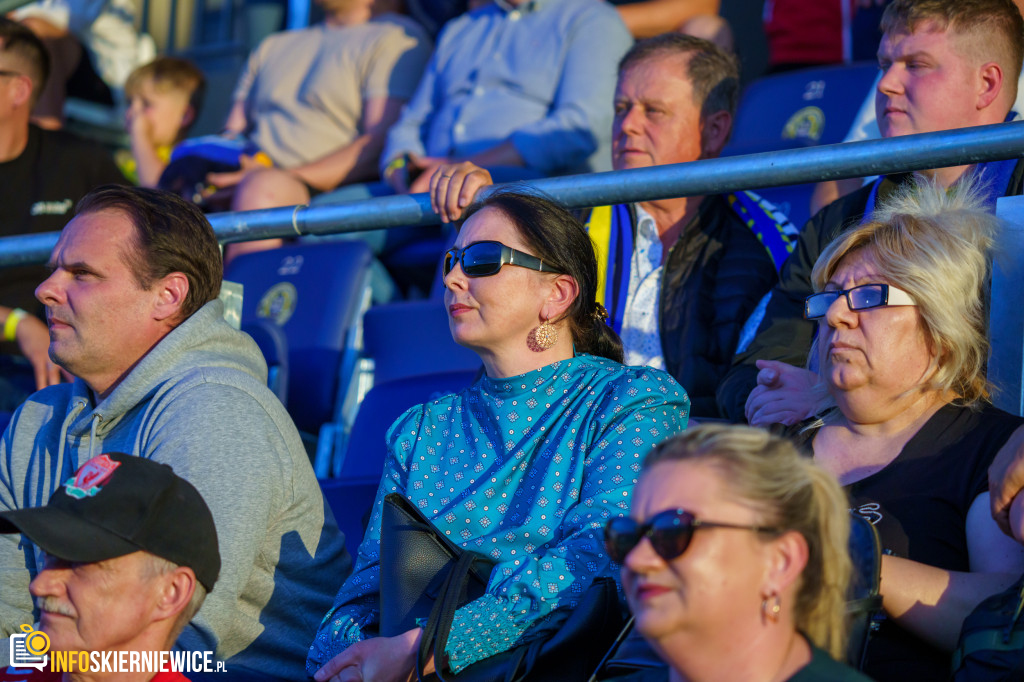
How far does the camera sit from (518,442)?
7.96ft

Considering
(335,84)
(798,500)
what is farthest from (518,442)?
(335,84)

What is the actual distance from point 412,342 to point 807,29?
7.92ft

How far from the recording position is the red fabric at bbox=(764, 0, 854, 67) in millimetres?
5055

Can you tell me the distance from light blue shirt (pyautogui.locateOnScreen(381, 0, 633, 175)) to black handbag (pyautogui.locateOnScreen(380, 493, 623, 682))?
8.42 ft

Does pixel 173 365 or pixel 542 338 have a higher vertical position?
pixel 542 338

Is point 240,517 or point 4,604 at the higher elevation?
point 240,517

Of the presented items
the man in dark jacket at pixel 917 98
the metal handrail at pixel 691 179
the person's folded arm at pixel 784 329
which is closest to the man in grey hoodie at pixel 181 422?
the metal handrail at pixel 691 179

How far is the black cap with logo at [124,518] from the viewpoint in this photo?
185 centimetres

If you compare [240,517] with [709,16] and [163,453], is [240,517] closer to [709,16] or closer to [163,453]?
[163,453]

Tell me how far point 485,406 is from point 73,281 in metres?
1.04

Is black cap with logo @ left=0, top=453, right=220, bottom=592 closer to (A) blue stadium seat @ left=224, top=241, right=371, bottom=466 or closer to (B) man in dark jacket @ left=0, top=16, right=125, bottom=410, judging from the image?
(A) blue stadium seat @ left=224, top=241, right=371, bottom=466

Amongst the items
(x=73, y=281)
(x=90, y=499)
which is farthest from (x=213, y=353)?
(x=90, y=499)

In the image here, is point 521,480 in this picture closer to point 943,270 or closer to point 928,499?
point 928,499

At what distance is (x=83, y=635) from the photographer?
74.0 inches
